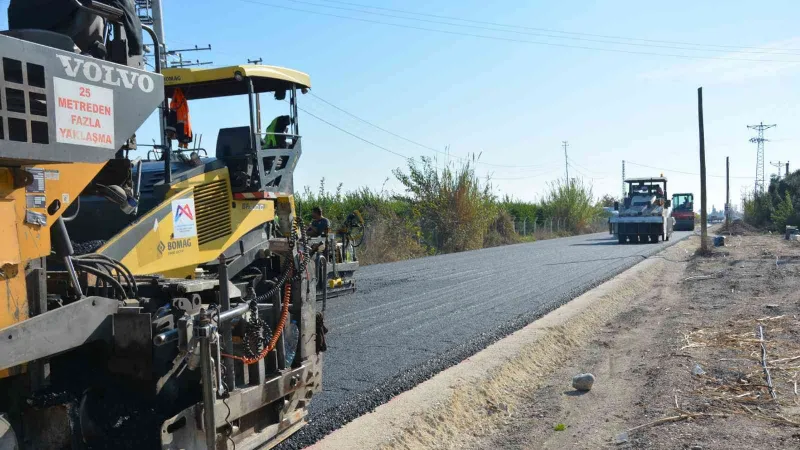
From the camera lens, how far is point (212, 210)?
702cm

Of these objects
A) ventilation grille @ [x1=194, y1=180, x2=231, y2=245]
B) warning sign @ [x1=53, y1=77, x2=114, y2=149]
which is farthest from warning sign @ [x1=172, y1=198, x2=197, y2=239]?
warning sign @ [x1=53, y1=77, x2=114, y2=149]

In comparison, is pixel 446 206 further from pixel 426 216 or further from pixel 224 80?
pixel 224 80

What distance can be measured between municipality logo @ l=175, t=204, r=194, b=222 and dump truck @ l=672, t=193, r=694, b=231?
153 feet

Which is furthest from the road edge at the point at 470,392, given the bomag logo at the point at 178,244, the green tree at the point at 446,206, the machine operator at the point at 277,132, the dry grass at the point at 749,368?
the green tree at the point at 446,206

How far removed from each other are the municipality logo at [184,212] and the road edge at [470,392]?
243 cm

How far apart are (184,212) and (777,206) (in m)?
42.8

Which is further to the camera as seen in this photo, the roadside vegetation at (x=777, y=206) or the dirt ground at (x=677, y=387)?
the roadside vegetation at (x=777, y=206)

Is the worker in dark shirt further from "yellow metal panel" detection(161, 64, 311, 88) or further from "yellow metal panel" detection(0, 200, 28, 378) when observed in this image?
"yellow metal panel" detection(0, 200, 28, 378)

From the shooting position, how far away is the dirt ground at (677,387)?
5605 mm

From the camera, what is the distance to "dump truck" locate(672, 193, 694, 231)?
48375mm

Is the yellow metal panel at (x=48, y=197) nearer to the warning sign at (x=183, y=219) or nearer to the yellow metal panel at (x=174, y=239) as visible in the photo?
the yellow metal panel at (x=174, y=239)

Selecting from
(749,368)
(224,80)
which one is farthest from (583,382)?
(224,80)

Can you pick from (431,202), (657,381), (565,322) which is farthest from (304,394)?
(431,202)

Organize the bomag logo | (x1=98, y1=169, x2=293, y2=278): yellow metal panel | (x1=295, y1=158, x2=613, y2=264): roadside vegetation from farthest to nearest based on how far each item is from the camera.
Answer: (x1=295, y1=158, x2=613, y2=264): roadside vegetation → the bomag logo → (x1=98, y1=169, x2=293, y2=278): yellow metal panel
